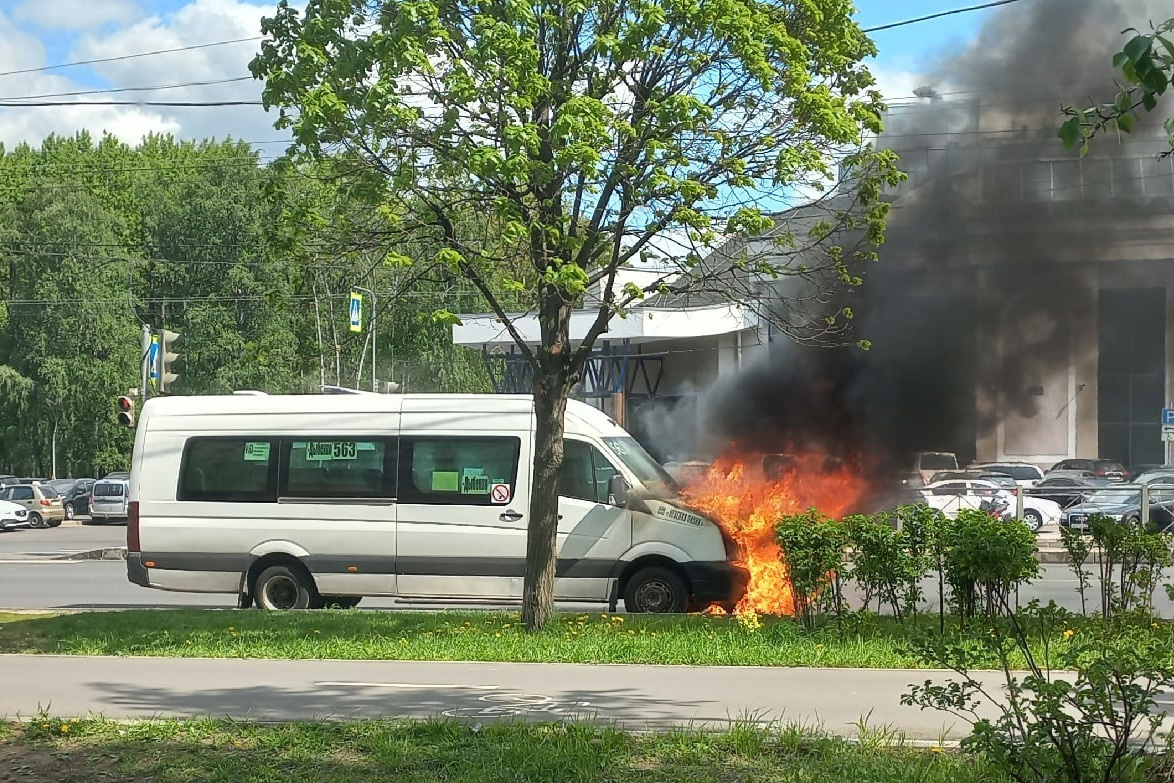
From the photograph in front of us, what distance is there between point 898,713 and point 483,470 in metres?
6.95

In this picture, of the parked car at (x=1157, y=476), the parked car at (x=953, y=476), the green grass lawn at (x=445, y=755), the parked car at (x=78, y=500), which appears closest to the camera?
the green grass lawn at (x=445, y=755)

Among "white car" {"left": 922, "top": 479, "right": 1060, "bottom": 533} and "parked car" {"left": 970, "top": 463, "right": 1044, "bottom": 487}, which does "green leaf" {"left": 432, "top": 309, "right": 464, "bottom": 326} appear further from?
"parked car" {"left": 970, "top": 463, "right": 1044, "bottom": 487}

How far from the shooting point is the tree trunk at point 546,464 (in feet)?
36.1

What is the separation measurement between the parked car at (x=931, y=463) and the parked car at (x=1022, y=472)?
2793 mm

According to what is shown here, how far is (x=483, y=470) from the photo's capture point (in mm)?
13828

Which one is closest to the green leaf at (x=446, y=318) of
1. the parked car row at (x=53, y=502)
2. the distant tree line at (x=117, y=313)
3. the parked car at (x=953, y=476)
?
the parked car at (x=953, y=476)

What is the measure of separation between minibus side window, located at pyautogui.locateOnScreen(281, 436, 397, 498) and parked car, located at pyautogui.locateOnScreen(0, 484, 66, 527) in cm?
2854

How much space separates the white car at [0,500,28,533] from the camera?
37438 millimetres

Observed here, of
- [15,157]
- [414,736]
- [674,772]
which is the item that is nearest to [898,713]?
[674,772]

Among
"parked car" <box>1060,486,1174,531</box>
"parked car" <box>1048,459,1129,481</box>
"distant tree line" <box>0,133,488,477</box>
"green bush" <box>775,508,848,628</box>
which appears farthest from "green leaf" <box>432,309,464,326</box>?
"distant tree line" <box>0,133,488,477</box>

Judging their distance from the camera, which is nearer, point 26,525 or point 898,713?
point 898,713

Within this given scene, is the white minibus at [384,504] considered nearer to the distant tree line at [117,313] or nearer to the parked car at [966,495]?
the parked car at [966,495]

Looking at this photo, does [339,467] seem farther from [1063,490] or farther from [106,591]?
[1063,490]

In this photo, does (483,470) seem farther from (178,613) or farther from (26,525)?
(26,525)
